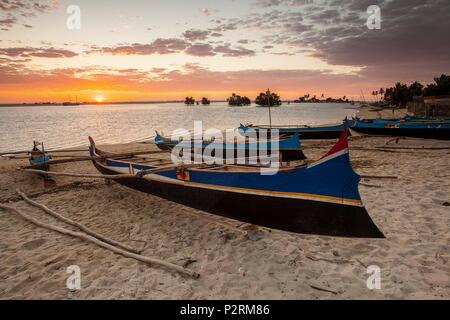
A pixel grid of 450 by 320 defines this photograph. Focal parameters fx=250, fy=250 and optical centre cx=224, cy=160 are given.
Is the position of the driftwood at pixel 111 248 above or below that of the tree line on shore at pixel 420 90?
below

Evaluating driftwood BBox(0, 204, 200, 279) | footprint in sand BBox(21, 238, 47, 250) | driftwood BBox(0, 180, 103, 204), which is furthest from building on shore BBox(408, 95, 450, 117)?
footprint in sand BBox(21, 238, 47, 250)

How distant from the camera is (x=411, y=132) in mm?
16359

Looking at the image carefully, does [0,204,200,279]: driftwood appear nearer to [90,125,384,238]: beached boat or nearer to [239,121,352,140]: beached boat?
[90,125,384,238]: beached boat

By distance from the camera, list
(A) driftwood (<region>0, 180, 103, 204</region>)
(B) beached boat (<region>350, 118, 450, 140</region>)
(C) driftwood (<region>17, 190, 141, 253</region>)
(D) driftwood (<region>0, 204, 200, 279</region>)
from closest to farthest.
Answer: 1. (D) driftwood (<region>0, 204, 200, 279</region>)
2. (C) driftwood (<region>17, 190, 141, 253</region>)
3. (A) driftwood (<region>0, 180, 103, 204</region>)
4. (B) beached boat (<region>350, 118, 450, 140</region>)

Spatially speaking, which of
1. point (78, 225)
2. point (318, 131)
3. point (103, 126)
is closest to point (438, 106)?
point (318, 131)

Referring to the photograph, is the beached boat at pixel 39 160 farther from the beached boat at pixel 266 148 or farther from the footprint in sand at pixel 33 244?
the beached boat at pixel 266 148

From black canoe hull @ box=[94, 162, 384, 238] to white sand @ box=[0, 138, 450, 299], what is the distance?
15.4 inches

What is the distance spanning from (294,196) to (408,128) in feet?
52.3

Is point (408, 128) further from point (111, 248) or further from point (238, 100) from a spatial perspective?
point (238, 100)

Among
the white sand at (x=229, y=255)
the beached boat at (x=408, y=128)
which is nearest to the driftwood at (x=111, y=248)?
the white sand at (x=229, y=255)

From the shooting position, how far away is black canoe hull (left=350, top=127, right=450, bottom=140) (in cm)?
1527

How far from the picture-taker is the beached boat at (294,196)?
4.43 metres

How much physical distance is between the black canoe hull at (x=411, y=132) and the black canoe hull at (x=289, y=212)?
15.3m
